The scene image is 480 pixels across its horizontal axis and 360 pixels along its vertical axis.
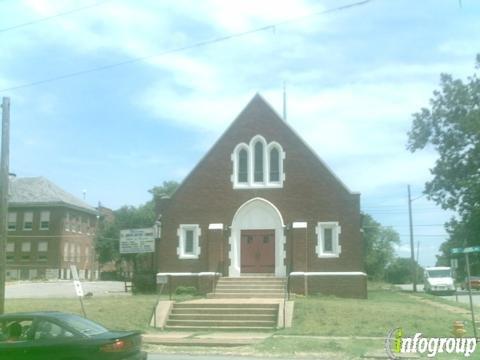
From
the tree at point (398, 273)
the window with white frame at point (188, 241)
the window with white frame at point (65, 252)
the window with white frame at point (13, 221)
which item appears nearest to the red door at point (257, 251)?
the window with white frame at point (188, 241)

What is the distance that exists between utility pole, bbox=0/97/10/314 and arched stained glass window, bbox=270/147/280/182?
14.6 metres

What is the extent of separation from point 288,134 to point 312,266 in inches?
255

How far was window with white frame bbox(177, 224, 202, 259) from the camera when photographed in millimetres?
30609

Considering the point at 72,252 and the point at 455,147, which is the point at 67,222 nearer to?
the point at 72,252

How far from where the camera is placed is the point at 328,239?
2969cm

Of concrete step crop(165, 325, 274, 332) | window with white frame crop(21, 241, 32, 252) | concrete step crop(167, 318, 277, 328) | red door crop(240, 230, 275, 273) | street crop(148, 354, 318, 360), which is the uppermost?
window with white frame crop(21, 241, 32, 252)

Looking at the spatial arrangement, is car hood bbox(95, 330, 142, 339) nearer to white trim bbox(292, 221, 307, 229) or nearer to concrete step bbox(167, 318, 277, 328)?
concrete step bbox(167, 318, 277, 328)

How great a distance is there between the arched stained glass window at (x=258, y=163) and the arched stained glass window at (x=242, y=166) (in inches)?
18.1

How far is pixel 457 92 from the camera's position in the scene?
42219 mm

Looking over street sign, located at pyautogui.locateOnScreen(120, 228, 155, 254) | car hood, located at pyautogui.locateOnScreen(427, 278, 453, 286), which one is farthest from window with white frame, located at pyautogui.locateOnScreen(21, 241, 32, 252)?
street sign, located at pyautogui.locateOnScreen(120, 228, 155, 254)

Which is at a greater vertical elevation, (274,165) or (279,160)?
(279,160)

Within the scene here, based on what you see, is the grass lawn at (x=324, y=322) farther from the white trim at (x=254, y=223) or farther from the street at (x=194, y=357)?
the white trim at (x=254, y=223)

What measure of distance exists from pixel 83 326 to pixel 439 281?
40.7m

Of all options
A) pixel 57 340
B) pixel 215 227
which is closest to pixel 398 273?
pixel 215 227
